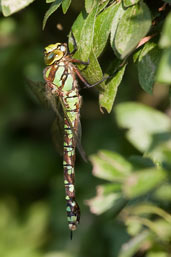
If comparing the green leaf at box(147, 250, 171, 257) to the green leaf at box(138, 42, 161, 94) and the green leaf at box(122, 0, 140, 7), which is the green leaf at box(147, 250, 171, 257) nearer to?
the green leaf at box(138, 42, 161, 94)

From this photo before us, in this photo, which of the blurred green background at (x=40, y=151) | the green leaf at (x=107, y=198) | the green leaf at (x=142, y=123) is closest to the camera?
the green leaf at (x=142, y=123)

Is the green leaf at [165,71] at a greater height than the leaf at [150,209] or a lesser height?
greater

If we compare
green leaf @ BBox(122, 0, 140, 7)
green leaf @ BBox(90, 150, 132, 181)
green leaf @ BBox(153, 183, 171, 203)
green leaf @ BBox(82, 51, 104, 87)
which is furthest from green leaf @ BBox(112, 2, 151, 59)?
green leaf @ BBox(153, 183, 171, 203)

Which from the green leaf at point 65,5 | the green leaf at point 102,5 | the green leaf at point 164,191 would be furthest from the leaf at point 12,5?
the green leaf at point 164,191

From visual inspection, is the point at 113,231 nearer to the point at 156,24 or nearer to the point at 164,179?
the point at 156,24

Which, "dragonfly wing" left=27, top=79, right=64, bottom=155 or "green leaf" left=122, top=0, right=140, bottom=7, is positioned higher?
"green leaf" left=122, top=0, right=140, bottom=7

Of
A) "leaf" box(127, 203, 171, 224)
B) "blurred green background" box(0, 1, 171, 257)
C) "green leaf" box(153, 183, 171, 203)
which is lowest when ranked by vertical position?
"blurred green background" box(0, 1, 171, 257)

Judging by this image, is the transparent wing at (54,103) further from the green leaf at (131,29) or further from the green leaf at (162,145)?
the green leaf at (162,145)
